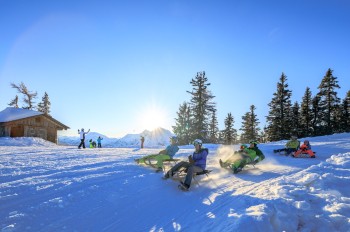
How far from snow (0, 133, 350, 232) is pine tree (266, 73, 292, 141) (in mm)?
37703

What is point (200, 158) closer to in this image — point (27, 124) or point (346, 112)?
point (27, 124)

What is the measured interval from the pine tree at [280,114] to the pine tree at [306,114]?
452 centimetres

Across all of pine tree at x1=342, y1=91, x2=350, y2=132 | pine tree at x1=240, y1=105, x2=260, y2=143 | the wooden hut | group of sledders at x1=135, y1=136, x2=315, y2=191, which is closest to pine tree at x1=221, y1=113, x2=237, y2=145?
pine tree at x1=240, y1=105, x2=260, y2=143

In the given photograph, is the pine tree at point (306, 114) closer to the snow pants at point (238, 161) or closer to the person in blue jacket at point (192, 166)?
the snow pants at point (238, 161)

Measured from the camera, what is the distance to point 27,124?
1485 inches

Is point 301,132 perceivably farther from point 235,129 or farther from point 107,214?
point 107,214

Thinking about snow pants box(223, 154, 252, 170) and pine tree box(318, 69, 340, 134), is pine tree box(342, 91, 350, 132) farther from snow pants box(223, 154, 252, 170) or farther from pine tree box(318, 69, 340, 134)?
snow pants box(223, 154, 252, 170)

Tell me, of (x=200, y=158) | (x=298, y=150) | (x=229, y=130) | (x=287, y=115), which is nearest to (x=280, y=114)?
(x=287, y=115)

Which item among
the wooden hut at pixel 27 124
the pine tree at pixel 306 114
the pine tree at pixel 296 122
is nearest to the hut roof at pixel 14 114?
the wooden hut at pixel 27 124

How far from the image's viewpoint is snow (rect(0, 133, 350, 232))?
5.41 metres

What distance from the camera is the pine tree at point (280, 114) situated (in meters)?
45.6

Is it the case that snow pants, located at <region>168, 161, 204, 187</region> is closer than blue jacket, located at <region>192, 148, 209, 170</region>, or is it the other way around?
snow pants, located at <region>168, 161, 204, 187</region>

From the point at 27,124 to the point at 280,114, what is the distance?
3861cm

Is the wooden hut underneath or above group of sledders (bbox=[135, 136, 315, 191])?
above
